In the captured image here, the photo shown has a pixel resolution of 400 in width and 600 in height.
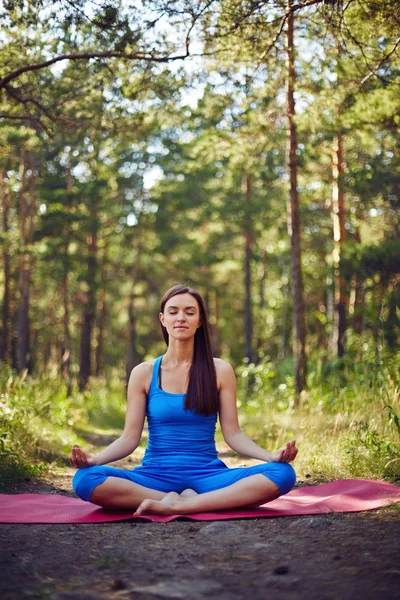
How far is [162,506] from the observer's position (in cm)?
415

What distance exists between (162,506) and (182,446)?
1.75ft

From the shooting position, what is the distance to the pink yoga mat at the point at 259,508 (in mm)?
4215

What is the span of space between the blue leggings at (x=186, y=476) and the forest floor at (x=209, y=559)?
0.25 metres

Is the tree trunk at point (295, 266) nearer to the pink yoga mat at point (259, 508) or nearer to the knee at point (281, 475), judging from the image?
the pink yoga mat at point (259, 508)

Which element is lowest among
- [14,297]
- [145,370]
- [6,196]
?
[145,370]

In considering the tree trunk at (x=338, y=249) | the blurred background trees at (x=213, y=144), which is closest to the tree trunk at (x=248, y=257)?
the blurred background trees at (x=213, y=144)

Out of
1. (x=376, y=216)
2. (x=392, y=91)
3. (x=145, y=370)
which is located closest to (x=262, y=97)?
(x=392, y=91)

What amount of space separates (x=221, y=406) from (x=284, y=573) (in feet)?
6.62

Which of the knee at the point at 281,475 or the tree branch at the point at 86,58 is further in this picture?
the tree branch at the point at 86,58

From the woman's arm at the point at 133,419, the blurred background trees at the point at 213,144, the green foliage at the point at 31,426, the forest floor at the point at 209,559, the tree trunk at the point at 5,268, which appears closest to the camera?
the forest floor at the point at 209,559

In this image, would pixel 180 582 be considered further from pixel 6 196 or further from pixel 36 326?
pixel 36 326

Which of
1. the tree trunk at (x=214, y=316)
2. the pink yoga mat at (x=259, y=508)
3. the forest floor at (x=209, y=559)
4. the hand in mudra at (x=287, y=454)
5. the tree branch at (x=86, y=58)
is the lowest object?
the pink yoga mat at (x=259, y=508)

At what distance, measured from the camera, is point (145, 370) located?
4801mm

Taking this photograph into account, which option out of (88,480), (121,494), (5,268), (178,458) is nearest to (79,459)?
(88,480)
